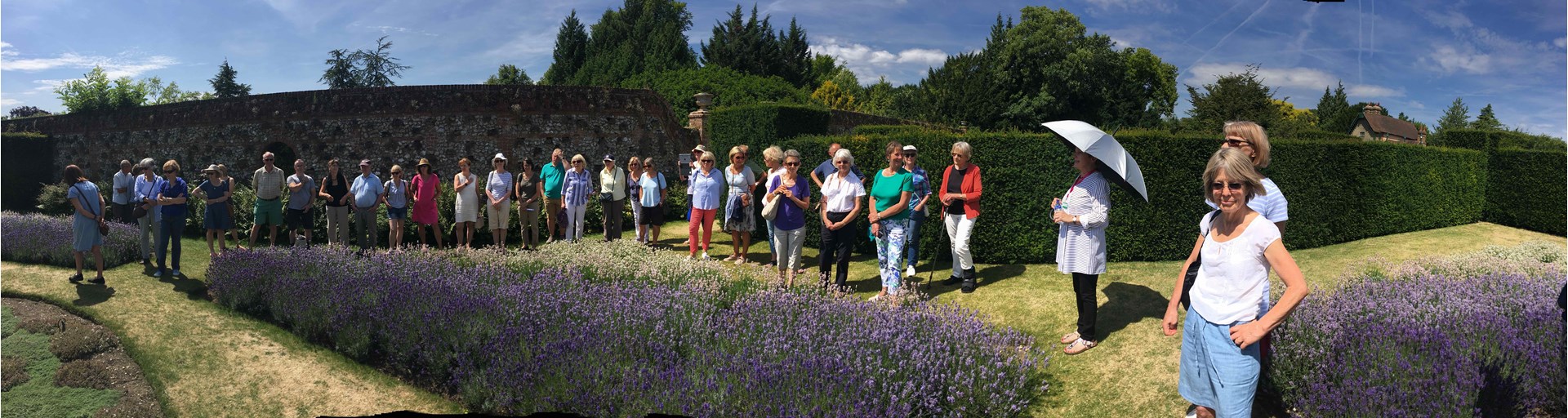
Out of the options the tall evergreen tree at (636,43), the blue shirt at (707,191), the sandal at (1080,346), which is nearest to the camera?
the sandal at (1080,346)

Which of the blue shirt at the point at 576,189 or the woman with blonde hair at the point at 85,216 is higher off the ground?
the blue shirt at the point at 576,189

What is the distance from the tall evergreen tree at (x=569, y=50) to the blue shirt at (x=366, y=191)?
34150 millimetres

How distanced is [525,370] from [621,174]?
648 centimetres

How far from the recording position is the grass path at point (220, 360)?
208 inches

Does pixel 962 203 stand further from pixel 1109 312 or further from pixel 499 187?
pixel 499 187

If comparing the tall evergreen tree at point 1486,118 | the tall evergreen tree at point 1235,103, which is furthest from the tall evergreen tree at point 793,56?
the tall evergreen tree at point 1486,118

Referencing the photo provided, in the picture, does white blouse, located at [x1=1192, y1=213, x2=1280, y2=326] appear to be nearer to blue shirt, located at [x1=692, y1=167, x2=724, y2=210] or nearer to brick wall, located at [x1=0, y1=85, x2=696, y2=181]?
blue shirt, located at [x1=692, y1=167, x2=724, y2=210]

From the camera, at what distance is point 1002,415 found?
14.6ft

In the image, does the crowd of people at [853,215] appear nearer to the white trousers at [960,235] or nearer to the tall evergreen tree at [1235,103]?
the white trousers at [960,235]

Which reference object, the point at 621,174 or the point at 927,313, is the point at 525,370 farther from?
the point at 621,174

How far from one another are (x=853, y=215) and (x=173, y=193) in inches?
330

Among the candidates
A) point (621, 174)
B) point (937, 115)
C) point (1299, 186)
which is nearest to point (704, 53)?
point (937, 115)

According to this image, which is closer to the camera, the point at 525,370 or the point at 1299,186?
the point at 525,370

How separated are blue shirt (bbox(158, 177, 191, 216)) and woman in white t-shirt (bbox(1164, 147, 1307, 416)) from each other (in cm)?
1081
